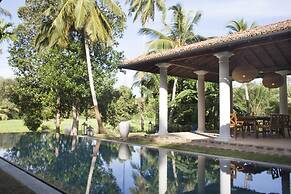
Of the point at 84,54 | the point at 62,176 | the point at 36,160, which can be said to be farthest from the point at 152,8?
the point at 62,176

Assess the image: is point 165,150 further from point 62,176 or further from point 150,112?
point 150,112

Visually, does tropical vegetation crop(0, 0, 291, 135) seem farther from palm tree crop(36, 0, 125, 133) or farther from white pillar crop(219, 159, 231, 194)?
white pillar crop(219, 159, 231, 194)

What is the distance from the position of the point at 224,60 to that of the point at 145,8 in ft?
43.0

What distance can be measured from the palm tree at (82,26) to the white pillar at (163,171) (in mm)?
10395

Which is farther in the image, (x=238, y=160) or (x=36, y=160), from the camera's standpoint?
(x=36, y=160)

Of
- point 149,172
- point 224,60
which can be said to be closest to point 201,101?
point 224,60

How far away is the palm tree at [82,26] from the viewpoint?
66.6ft

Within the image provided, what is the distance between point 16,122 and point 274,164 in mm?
37157

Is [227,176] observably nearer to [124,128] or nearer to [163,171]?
[163,171]

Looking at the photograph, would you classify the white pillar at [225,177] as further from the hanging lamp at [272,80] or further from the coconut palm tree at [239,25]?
the coconut palm tree at [239,25]

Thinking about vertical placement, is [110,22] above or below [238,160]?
above

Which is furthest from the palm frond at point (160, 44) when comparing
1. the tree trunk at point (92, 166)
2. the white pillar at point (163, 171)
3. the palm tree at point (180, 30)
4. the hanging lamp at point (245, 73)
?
the white pillar at point (163, 171)

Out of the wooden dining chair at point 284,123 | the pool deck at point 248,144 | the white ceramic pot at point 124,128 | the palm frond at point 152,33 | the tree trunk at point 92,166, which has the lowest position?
the tree trunk at point 92,166

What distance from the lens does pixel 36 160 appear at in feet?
35.6
